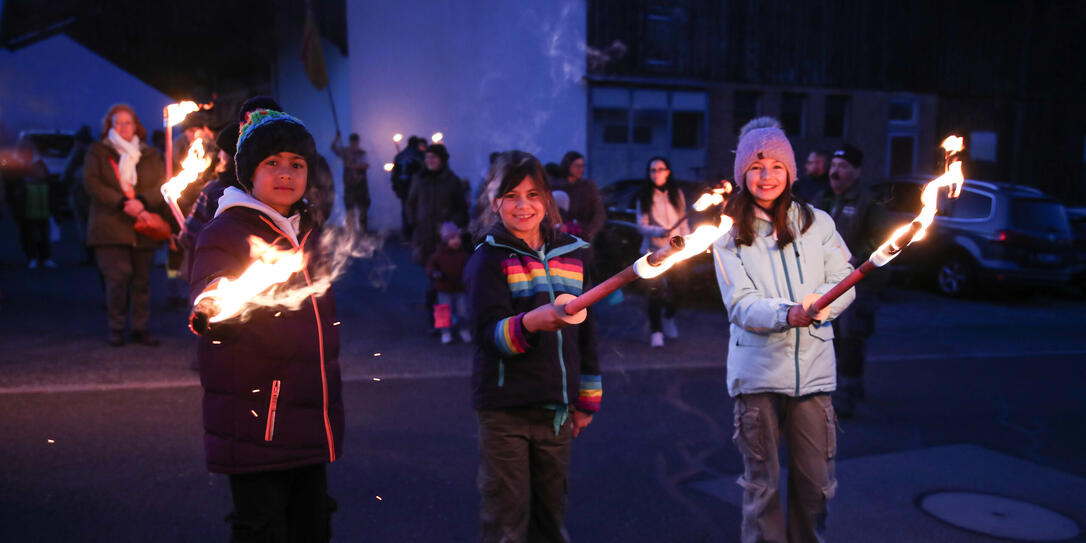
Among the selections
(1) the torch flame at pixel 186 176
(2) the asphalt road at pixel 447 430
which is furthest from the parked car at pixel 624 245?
(1) the torch flame at pixel 186 176

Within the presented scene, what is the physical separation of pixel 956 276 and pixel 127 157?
37.0 feet

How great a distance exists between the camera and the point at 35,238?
13.7 m

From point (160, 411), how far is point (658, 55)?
1701 centimetres

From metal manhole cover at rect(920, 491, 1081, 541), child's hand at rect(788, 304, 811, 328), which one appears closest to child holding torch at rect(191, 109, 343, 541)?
child's hand at rect(788, 304, 811, 328)

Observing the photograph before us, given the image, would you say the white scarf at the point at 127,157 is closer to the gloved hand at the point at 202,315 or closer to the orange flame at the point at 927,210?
the gloved hand at the point at 202,315

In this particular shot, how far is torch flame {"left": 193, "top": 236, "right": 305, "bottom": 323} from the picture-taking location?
6.74ft

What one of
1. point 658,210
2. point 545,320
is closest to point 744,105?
point 658,210

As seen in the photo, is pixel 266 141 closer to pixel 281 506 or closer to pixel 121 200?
pixel 281 506

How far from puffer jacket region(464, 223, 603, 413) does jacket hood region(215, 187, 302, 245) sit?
649mm

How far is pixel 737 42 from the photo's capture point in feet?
69.6

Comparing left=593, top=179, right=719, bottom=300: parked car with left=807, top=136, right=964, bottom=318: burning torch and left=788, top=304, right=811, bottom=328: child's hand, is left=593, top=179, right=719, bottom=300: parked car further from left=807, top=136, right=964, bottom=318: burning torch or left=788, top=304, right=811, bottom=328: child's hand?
left=807, top=136, right=964, bottom=318: burning torch

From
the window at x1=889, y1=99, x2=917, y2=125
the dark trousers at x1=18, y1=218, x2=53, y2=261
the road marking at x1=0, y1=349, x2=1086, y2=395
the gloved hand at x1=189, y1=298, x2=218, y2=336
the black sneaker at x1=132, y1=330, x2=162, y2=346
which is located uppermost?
the window at x1=889, y1=99, x2=917, y2=125

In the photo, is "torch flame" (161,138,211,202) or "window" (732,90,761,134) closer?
"torch flame" (161,138,211,202)

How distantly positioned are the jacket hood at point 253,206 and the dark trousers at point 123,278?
544cm
